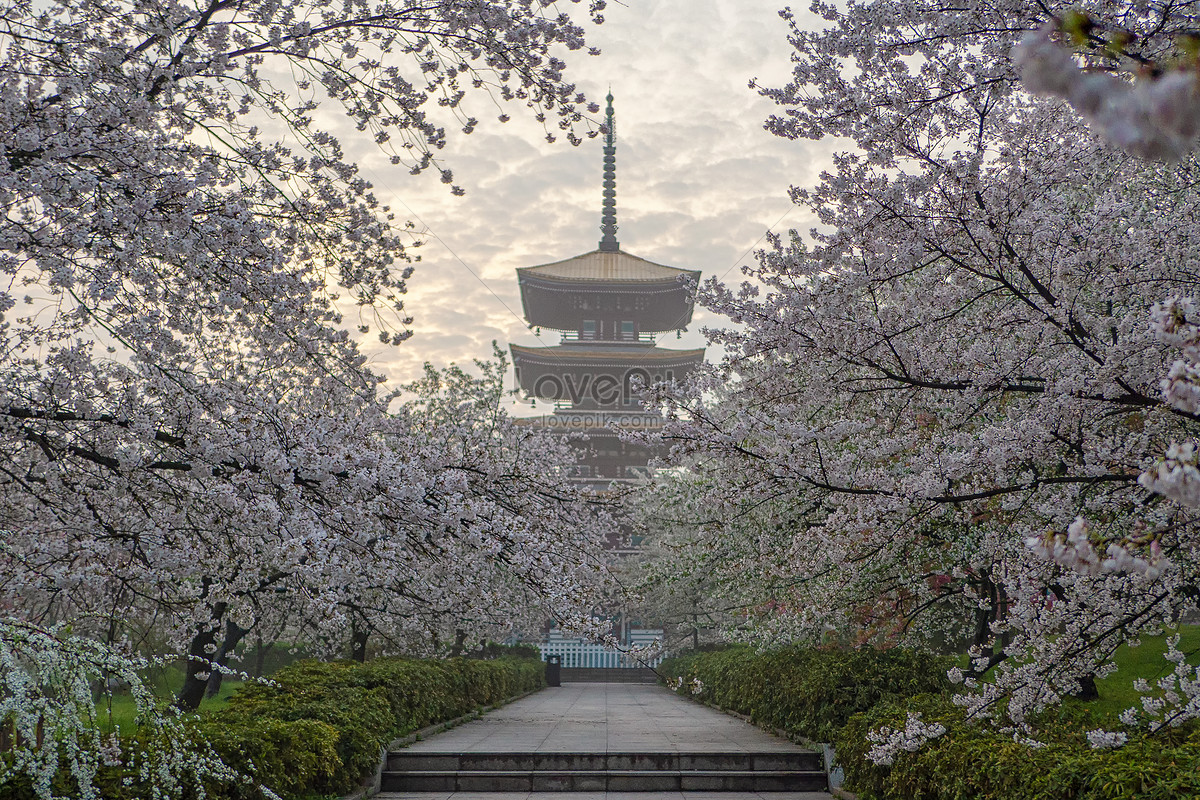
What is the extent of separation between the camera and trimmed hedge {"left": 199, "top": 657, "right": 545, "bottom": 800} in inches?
234

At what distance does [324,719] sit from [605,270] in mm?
31266

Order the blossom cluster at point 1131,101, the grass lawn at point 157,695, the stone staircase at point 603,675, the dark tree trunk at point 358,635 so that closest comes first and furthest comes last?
the blossom cluster at point 1131,101 → the grass lawn at point 157,695 → the dark tree trunk at point 358,635 → the stone staircase at point 603,675

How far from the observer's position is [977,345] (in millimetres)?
4934

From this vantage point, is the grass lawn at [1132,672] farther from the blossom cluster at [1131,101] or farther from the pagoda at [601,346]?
the pagoda at [601,346]

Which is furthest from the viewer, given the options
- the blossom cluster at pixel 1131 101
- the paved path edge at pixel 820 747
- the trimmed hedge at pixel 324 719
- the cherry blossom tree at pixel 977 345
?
the paved path edge at pixel 820 747

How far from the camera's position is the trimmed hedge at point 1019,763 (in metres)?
4.13

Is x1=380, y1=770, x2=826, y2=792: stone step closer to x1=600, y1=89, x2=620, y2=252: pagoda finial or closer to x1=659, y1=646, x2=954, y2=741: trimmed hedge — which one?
x1=659, y1=646, x2=954, y2=741: trimmed hedge

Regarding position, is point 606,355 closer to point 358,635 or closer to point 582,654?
point 582,654

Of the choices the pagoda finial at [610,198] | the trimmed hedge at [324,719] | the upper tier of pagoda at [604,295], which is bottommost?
the trimmed hedge at [324,719]

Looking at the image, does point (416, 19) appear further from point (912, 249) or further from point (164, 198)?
point (912, 249)

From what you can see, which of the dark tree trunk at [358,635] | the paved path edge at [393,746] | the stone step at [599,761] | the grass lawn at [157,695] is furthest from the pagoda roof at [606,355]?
the stone step at [599,761]

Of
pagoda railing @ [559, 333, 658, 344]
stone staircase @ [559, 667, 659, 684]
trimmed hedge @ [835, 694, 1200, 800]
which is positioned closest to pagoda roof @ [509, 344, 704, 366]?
pagoda railing @ [559, 333, 658, 344]

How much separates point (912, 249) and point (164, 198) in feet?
13.9

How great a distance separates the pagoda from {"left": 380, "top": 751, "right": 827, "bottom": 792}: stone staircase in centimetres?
2475
